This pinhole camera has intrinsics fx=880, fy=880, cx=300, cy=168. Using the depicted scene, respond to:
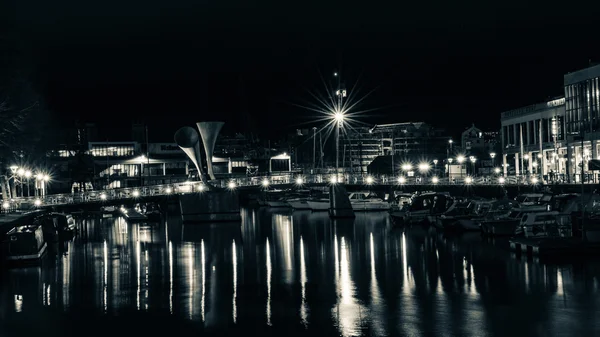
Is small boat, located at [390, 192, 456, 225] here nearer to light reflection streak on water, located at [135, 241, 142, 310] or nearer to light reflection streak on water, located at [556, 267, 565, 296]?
light reflection streak on water, located at [135, 241, 142, 310]

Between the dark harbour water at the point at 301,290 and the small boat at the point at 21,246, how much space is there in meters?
1.45

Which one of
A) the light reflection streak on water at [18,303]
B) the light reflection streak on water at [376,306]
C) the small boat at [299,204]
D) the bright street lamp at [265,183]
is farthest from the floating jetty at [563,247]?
the small boat at [299,204]

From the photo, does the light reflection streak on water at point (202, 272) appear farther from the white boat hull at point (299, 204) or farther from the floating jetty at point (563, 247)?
the white boat hull at point (299, 204)

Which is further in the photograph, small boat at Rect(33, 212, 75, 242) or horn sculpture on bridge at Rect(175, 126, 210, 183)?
horn sculpture on bridge at Rect(175, 126, 210, 183)

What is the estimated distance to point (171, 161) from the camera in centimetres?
17412

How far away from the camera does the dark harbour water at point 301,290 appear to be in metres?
36.7

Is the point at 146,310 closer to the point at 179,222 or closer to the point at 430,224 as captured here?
the point at 430,224

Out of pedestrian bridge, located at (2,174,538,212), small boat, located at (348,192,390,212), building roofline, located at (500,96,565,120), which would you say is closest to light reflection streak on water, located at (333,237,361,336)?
pedestrian bridge, located at (2,174,538,212)

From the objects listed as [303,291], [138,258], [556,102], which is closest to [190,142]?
[138,258]

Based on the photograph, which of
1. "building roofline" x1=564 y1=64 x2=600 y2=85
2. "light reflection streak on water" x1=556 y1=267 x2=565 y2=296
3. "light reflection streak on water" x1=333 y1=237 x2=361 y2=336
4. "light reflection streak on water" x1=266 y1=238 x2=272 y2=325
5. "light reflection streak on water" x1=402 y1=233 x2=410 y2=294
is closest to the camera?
"light reflection streak on water" x1=333 y1=237 x2=361 y2=336

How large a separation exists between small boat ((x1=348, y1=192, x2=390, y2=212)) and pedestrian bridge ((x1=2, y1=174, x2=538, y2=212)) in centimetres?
1052

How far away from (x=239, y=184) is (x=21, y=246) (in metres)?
42.1

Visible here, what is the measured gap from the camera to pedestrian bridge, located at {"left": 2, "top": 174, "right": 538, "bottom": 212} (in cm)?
8700

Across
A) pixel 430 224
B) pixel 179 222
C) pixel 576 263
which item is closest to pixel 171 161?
pixel 179 222
